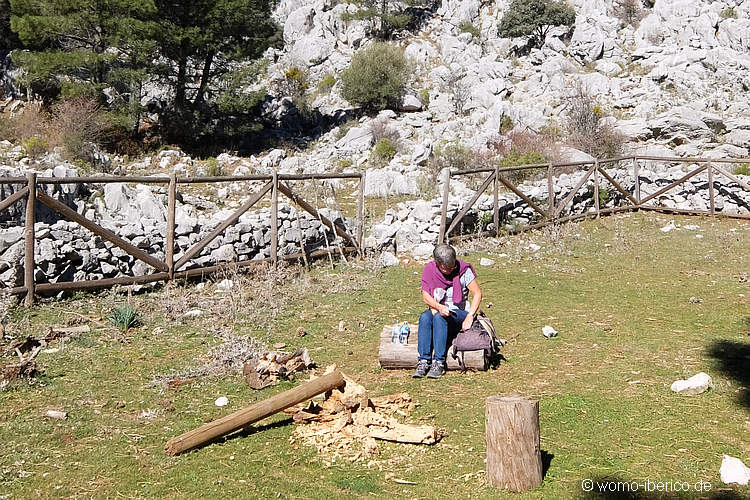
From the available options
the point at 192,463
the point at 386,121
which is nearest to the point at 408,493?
the point at 192,463

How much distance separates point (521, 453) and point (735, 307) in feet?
18.1

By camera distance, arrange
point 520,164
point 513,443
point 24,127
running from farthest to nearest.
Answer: point 24,127 < point 520,164 < point 513,443

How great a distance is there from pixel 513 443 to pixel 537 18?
1581 inches

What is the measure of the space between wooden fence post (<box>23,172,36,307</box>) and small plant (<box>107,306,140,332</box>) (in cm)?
118

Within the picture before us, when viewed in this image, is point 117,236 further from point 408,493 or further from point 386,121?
point 386,121

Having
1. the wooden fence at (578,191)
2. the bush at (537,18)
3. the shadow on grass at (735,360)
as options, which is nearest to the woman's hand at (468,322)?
the shadow on grass at (735,360)

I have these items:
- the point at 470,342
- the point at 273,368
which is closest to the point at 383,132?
the point at 470,342

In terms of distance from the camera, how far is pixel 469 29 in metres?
42.4

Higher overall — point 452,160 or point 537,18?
point 537,18

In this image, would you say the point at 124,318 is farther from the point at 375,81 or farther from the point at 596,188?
the point at 375,81

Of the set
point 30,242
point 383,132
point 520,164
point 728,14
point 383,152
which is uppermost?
point 728,14

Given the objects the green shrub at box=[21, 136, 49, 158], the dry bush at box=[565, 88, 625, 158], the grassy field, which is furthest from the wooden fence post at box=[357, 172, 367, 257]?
the green shrub at box=[21, 136, 49, 158]

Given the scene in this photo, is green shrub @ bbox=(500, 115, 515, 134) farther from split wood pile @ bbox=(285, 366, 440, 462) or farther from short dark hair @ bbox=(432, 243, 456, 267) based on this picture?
split wood pile @ bbox=(285, 366, 440, 462)

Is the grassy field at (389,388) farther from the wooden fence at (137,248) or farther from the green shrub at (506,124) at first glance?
the green shrub at (506,124)
